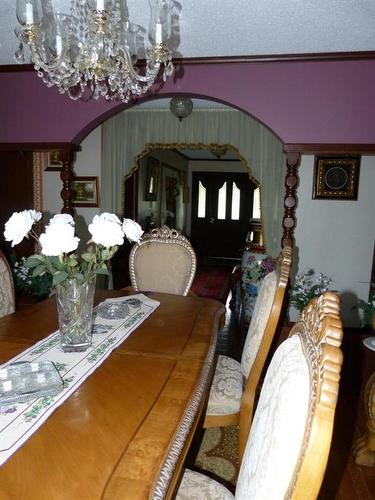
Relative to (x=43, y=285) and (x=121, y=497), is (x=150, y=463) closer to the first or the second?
(x=121, y=497)

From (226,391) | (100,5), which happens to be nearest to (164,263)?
(226,391)

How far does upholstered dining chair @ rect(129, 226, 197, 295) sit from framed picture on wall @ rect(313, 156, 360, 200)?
6.86 feet

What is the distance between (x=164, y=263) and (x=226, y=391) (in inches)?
43.8

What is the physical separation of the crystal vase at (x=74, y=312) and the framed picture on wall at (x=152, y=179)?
4.84 metres

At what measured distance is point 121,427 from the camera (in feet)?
3.02

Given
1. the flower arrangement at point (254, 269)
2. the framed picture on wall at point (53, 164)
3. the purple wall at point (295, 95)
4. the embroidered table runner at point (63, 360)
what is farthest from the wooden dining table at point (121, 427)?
the framed picture on wall at point (53, 164)

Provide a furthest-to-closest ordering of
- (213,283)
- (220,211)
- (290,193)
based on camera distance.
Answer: (220,211) < (213,283) < (290,193)

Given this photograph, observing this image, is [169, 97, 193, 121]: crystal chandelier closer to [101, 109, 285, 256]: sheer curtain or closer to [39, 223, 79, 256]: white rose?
[101, 109, 285, 256]: sheer curtain

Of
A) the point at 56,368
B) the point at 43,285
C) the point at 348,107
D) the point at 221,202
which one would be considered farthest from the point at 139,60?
the point at 221,202

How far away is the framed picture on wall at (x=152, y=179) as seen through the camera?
20.0ft

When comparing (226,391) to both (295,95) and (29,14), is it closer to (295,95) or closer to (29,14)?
(29,14)

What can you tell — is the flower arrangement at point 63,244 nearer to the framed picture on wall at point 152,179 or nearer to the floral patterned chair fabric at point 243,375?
the floral patterned chair fabric at point 243,375

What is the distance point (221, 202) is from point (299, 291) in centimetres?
565

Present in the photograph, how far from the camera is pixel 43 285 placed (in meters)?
3.50
